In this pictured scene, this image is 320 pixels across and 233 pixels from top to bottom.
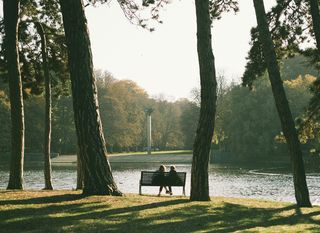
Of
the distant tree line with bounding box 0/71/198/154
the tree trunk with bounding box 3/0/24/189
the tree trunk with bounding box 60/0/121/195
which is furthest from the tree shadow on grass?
the distant tree line with bounding box 0/71/198/154

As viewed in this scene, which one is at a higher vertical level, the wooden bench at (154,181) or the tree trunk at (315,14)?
the tree trunk at (315,14)

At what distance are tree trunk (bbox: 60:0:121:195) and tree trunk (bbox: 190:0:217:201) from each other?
2.17m

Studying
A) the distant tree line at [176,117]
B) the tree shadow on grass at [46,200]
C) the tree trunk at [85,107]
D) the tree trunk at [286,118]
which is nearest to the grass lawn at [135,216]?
the tree shadow on grass at [46,200]

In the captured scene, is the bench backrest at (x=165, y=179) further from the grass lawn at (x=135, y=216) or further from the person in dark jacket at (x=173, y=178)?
the grass lawn at (x=135, y=216)

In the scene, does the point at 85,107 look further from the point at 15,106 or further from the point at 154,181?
the point at 154,181

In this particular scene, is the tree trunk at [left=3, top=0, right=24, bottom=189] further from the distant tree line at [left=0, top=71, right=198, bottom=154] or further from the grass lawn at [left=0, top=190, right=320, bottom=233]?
the distant tree line at [left=0, top=71, right=198, bottom=154]

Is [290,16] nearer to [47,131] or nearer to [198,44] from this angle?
[198,44]

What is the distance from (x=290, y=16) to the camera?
15195mm

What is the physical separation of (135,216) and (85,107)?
2.94m

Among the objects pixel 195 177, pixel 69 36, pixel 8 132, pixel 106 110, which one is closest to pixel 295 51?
pixel 195 177

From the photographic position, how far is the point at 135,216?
8.27 meters

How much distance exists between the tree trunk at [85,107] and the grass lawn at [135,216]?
1.65 feet

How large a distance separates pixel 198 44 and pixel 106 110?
63.7m

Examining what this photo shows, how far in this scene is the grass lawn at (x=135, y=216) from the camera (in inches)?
290
